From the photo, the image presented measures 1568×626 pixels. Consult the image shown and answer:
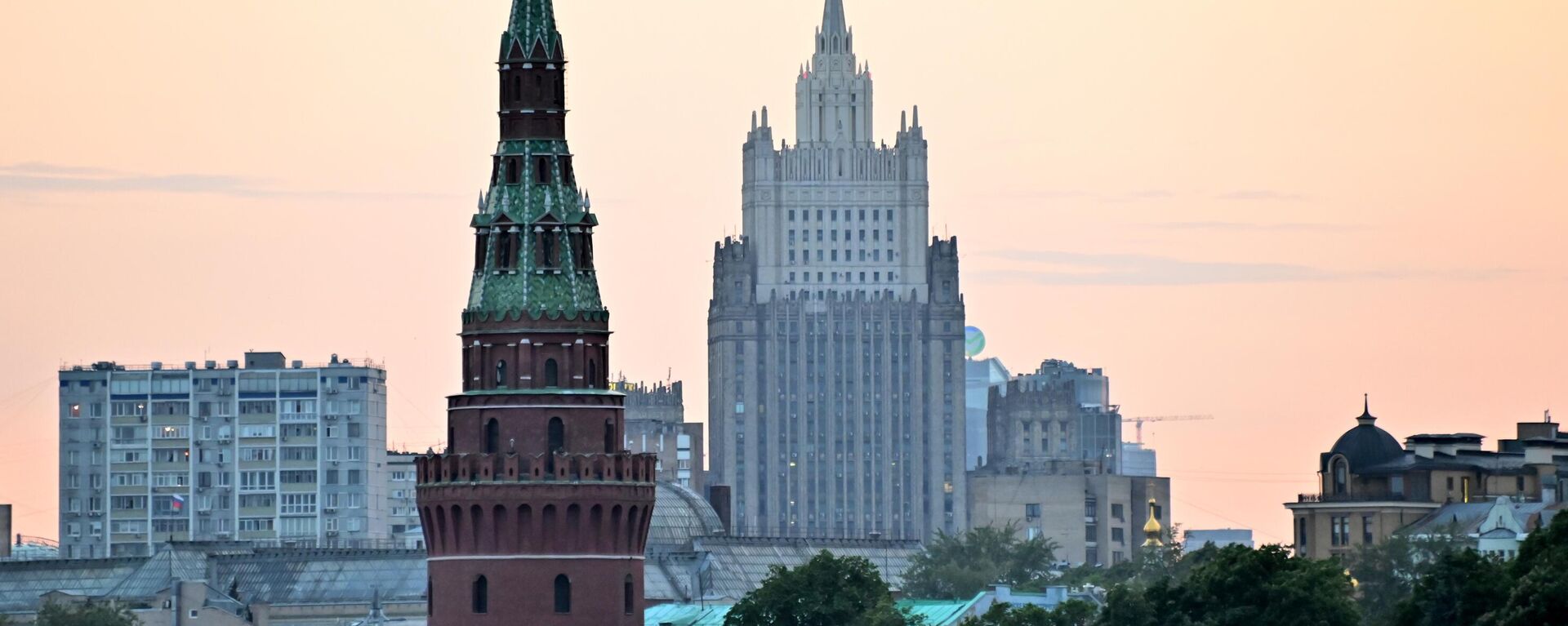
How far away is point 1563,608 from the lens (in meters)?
189

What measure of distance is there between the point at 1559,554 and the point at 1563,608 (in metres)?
7.14

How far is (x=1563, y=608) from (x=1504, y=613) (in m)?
6.65

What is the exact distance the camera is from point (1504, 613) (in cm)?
19562

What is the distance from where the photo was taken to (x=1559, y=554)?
196 m

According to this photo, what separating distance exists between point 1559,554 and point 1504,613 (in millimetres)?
3152
